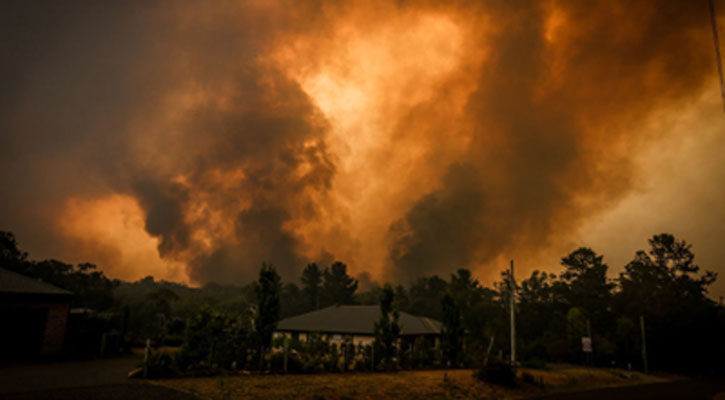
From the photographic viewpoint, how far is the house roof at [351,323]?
133 ft

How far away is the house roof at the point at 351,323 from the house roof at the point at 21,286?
1959 cm

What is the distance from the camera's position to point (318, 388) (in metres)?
18.8

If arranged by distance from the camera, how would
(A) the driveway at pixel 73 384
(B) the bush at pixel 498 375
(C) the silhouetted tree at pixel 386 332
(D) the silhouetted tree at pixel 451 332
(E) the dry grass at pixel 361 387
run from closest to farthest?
(A) the driveway at pixel 73 384, (E) the dry grass at pixel 361 387, (B) the bush at pixel 498 375, (C) the silhouetted tree at pixel 386 332, (D) the silhouetted tree at pixel 451 332

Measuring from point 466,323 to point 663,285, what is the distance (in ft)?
97.5

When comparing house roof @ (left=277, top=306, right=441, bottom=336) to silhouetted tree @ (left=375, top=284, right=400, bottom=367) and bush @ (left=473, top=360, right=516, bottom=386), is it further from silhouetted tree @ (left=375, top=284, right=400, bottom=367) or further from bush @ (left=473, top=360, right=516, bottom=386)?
bush @ (left=473, top=360, right=516, bottom=386)

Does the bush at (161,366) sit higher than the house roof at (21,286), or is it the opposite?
the house roof at (21,286)

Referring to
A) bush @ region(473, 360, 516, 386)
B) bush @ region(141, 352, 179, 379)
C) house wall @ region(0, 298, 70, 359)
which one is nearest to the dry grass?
bush @ region(473, 360, 516, 386)

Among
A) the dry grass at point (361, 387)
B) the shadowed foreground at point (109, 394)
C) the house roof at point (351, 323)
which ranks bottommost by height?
the dry grass at point (361, 387)

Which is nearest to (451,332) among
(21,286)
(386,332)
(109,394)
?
(386,332)

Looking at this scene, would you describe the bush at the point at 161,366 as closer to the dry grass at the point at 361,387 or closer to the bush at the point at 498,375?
the dry grass at the point at 361,387

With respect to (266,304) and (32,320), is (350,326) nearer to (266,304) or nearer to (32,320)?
(266,304)

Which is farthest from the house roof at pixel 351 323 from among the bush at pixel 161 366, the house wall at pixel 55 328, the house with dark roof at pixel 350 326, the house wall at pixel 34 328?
the bush at pixel 161 366

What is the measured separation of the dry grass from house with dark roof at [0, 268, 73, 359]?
14.7m

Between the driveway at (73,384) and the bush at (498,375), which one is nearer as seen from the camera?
the driveway at (73,384)
